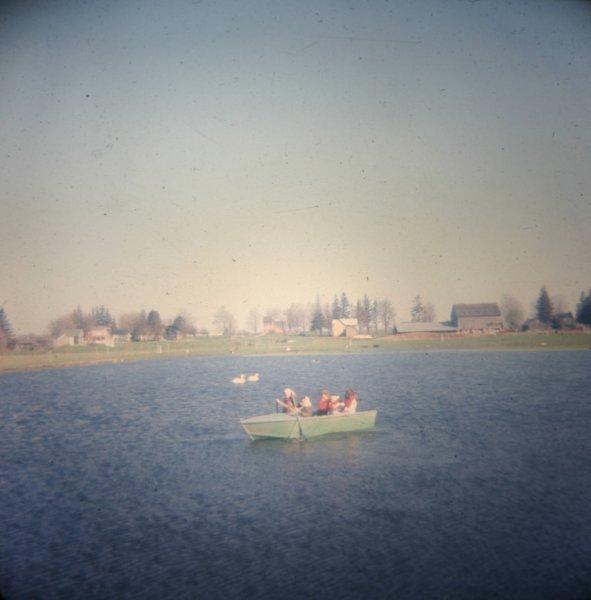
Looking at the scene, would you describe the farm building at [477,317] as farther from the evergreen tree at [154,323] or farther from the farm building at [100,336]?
the farm building at [100,336]

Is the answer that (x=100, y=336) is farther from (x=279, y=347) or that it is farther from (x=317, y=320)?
(x=317, y=320)

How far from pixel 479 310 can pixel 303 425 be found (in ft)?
88.8

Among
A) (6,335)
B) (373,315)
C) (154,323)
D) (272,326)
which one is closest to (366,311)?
(373,315)

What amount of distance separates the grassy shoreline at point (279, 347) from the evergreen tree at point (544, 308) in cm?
442

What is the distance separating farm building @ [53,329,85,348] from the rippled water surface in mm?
19863

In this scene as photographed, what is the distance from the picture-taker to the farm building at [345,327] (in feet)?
178

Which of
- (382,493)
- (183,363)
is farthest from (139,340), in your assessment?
(382,493)

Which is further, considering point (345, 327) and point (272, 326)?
point (272, 326)

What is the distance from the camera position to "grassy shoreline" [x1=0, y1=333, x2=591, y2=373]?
47.2 m

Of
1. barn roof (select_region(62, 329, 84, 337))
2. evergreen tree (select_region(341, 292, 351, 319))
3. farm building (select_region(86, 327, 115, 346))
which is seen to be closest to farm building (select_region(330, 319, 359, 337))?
evergreen tree (select_region(341, 292, 351, 319))

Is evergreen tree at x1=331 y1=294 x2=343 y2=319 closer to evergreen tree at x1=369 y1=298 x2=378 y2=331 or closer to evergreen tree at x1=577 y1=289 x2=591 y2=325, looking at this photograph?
evergreen tree at x1=369 y1=298 x2=378 y2=331

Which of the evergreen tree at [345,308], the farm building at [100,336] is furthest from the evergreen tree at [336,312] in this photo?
the farm building at [100,336]

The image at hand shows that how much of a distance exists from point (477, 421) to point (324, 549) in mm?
14148

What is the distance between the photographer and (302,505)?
13195mm
